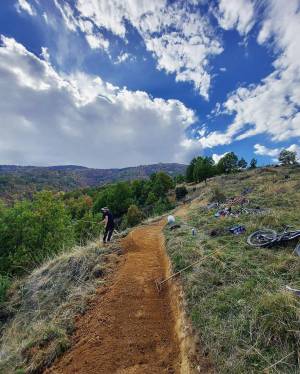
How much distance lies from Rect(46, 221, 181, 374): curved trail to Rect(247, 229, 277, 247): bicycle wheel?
11.3ft

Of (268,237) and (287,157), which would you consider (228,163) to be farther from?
(268,237)

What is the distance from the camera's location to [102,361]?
4574mm

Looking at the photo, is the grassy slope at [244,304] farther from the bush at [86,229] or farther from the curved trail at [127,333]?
the bush at [86,229]

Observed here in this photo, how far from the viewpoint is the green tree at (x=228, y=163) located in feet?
193

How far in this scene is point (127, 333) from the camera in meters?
5.28

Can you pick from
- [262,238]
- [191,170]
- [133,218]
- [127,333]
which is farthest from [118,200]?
[127,333]

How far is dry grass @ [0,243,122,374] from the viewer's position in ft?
17.0

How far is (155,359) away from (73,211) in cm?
5537

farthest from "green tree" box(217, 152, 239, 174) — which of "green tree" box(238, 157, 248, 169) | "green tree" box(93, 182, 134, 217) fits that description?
"green tree" box(93, 182, 134, 217)

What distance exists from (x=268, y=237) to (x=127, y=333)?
5.84 metres

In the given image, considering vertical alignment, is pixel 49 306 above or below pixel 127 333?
below

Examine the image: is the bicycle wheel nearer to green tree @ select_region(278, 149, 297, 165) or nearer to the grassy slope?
the grassy slope

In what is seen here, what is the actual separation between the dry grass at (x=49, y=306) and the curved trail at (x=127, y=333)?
0.37 metres

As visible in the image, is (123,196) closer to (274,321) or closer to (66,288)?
(66,288)
